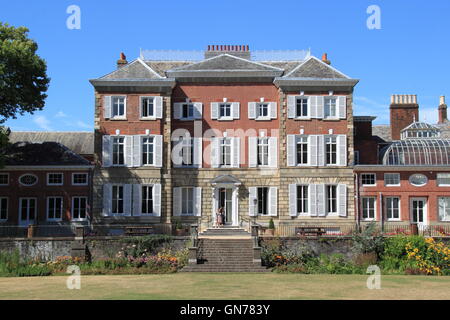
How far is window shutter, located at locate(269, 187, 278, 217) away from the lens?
34.1 metres

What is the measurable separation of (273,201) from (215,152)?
474cm

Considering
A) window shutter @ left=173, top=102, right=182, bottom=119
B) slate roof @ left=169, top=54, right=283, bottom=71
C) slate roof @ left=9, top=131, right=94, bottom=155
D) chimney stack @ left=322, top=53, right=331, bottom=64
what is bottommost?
slate roof @ left=9, top=131, right=94, bottom=155

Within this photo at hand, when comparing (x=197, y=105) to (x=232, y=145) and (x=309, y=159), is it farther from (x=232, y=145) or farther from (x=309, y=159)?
(x=309, y=159)

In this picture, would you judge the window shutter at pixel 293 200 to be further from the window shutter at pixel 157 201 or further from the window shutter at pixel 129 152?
the window shutter at pixel 129 152

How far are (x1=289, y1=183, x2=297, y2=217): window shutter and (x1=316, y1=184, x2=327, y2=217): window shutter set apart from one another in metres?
1.40

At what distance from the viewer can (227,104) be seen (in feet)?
116

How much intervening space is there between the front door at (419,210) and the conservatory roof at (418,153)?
238cm

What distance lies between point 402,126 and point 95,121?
23.1 metres

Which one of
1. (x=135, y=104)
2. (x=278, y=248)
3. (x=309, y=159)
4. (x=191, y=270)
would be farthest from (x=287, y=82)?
(x=191, y=270)

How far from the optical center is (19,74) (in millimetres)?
32625

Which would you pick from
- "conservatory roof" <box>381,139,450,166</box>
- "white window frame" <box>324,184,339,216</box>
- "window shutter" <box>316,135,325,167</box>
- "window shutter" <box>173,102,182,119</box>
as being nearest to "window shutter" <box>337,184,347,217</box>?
"white window frame" <box>324,184,339,216</box>

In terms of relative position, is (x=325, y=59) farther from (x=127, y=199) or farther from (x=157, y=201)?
Answer: (x=127, y=199)

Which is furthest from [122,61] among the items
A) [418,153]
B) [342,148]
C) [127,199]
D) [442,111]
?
[442,111]

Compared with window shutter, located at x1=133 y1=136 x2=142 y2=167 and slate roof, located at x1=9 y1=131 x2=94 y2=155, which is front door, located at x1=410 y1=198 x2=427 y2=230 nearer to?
window shutter, located at x1=133 y1=136 x2=142 y2=167
